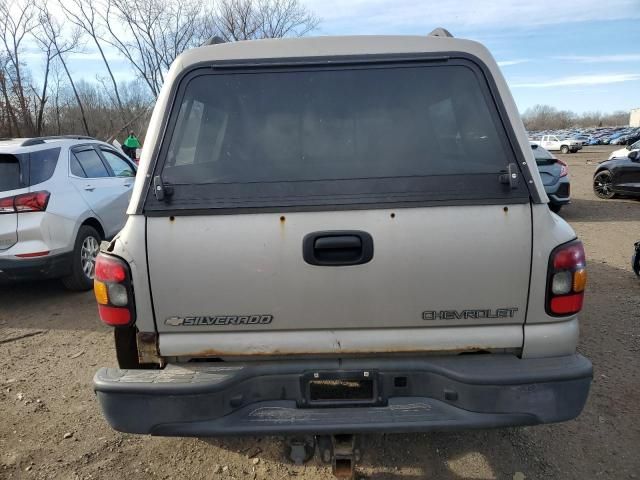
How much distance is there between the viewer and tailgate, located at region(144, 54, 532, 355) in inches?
80.6

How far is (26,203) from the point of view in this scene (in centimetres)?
486

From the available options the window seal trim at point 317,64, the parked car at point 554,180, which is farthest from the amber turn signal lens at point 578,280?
the parked car at point 554,180

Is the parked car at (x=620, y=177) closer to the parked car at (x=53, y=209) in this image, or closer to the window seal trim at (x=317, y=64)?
the window seal trim at (x=317, y=64)

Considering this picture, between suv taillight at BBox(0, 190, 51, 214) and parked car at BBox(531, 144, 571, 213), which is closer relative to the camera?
suv taillight at BBox(0, 190, 51, 214)

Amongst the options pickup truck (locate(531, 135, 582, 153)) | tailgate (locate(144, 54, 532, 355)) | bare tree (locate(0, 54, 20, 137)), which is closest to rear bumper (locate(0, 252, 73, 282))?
tailgate (locate(144, 54, 532, 355))

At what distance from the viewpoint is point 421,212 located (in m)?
2.05

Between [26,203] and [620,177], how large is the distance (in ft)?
40.6

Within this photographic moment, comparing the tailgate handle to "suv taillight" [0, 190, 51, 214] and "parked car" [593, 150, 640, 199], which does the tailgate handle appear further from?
"parked car" [593, 150, 640, 199]

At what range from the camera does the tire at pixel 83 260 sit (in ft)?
17.8

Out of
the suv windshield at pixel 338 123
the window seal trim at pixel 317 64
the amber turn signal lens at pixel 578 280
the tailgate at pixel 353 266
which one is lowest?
the amber turn signal lens at pixel 578 280

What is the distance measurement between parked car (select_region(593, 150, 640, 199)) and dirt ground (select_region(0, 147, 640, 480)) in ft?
28.8

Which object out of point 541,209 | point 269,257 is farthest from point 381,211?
point 541,209

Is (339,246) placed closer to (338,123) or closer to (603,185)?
(338,123)

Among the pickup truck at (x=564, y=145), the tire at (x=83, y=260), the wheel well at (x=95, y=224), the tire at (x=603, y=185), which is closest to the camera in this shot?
the tire at (x=83, y=260)
